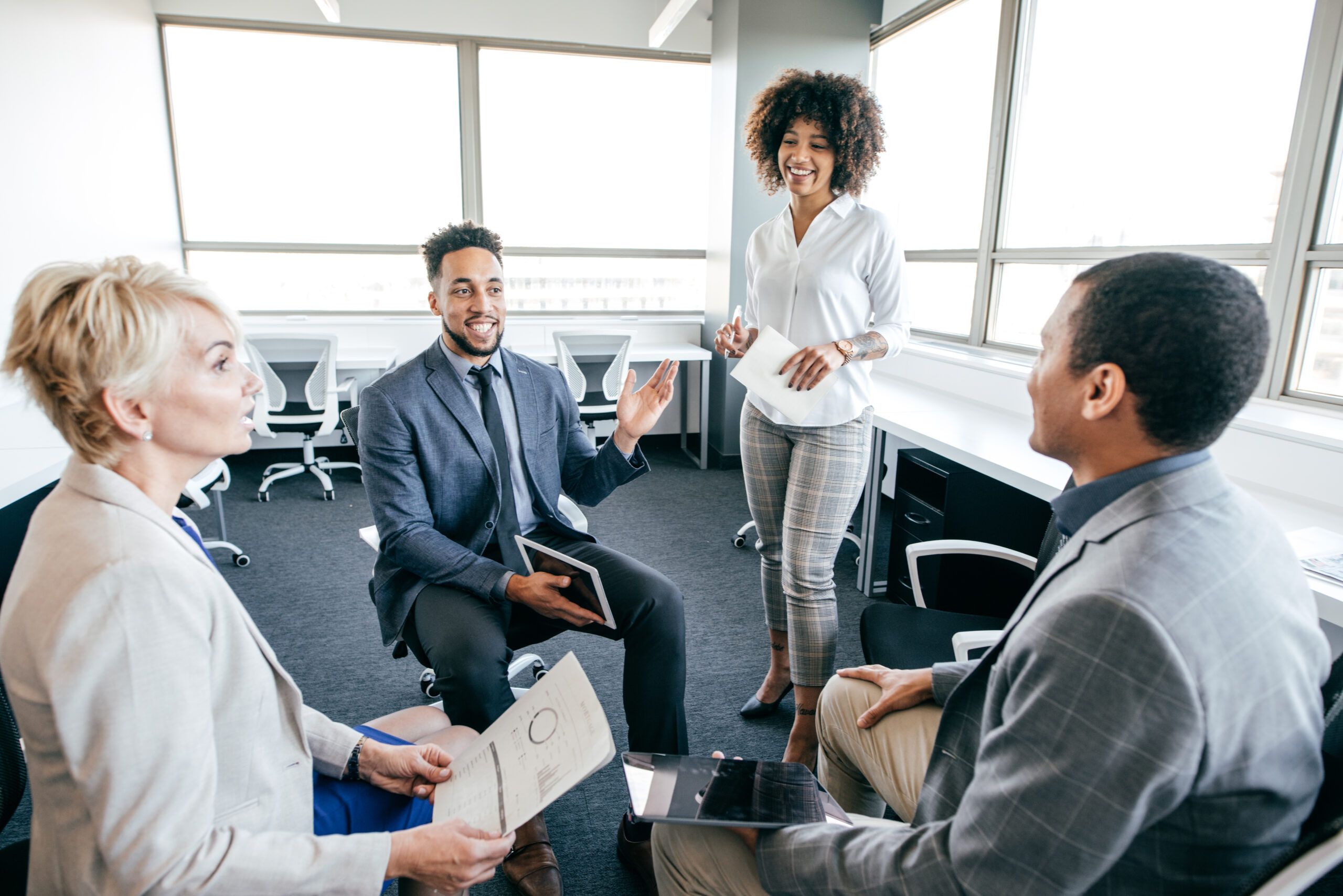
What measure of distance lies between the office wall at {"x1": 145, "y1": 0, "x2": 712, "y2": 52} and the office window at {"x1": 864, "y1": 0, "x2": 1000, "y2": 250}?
137 centimetres

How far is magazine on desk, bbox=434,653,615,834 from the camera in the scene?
897mm

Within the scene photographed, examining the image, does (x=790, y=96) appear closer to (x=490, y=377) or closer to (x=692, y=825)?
(x=490, y=377)

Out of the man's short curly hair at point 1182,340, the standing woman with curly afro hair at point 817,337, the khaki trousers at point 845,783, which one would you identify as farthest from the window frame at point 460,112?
the man's short curly hair at point 1182,340

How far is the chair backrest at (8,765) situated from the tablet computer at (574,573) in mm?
791

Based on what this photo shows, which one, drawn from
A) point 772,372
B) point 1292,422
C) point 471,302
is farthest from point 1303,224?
point 471,302

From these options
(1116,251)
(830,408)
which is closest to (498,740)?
(830,408)

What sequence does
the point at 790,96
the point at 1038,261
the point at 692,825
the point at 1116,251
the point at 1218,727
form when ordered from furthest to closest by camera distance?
1. the point at 1038,261
2. the point at 1116,251
3. the point at 790,96
4. the point at 692,825
5. the point at 1218,727

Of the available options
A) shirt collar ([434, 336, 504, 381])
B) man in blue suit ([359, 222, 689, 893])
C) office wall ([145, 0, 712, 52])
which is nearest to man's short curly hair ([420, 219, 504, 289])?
man in blue suit ([359, 222, 689, 893])

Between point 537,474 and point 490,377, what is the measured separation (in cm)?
25

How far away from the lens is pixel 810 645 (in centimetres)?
186

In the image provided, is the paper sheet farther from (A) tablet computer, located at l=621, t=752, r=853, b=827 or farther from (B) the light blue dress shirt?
(A) tablet computer, located at l=621, t=752, r=853, b=827

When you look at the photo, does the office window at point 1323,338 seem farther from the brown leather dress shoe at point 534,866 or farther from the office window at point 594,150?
the office window at point 594,150

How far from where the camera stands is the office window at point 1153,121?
235 centimetres

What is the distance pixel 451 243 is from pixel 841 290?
950 millimetres
